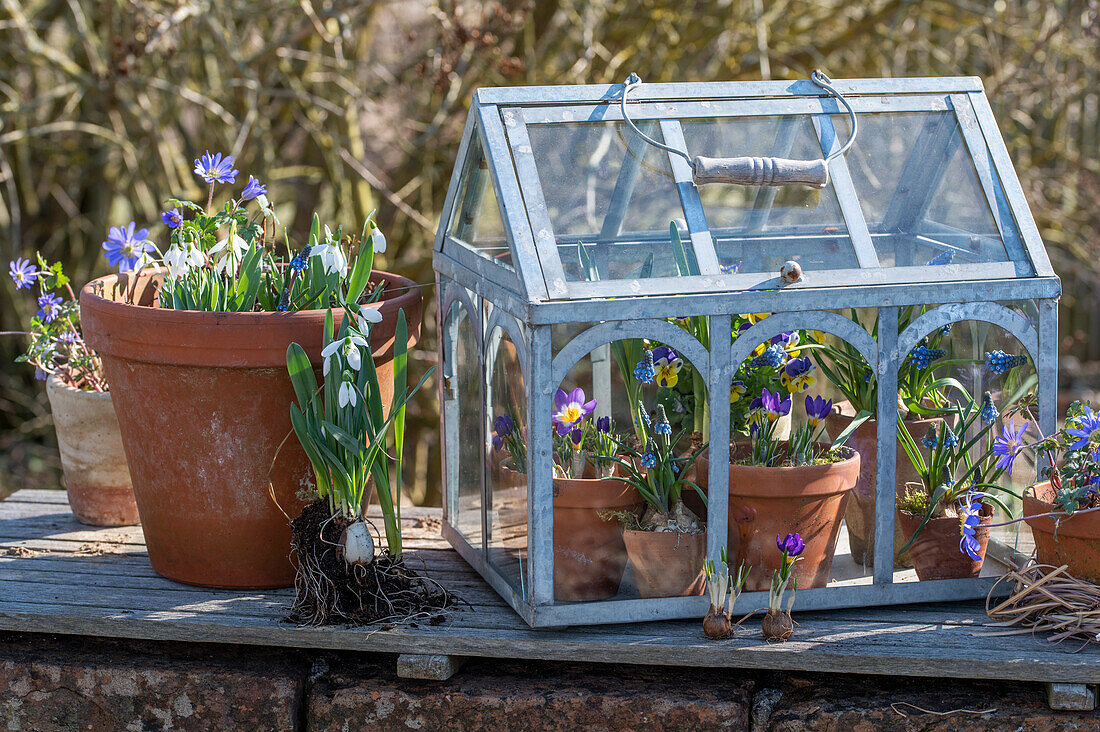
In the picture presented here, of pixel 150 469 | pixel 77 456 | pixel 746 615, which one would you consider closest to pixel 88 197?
pixel 77 456

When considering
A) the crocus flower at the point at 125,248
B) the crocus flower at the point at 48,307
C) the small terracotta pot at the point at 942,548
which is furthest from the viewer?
the crocus flower at the point at 48,307

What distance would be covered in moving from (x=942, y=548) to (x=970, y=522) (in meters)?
0.21

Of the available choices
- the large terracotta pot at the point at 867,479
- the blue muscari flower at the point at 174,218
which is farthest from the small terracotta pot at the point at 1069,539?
the blue muscari flower at the point at 174,218

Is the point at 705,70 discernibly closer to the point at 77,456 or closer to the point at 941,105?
the point at 941,105

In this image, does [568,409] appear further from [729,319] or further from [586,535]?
[729,319]

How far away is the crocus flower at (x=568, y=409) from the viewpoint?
2.27m

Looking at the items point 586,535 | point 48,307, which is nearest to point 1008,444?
point 586,535

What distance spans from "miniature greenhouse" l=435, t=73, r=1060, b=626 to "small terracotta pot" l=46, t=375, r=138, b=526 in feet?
3.44

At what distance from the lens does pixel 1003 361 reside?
2.39m

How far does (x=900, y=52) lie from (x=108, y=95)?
356 centimetres

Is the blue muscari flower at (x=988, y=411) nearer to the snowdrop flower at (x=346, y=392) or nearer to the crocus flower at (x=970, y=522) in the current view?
the crocus flower at (x=970, y=522)

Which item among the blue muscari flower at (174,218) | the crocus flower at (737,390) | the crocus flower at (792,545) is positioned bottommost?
the crocus flower at (792,545)

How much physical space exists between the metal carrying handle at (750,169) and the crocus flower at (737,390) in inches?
16.8

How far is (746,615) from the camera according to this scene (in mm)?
2352
